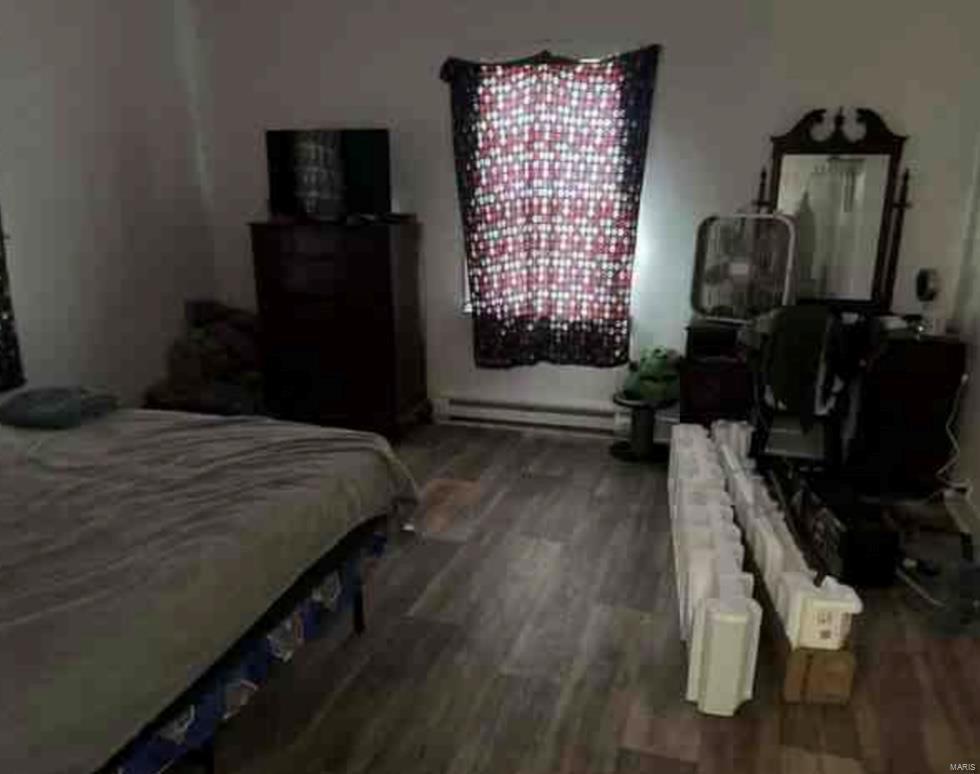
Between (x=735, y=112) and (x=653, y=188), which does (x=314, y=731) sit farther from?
(x=735, y=112)

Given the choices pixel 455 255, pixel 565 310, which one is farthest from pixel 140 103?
pixel 565 310

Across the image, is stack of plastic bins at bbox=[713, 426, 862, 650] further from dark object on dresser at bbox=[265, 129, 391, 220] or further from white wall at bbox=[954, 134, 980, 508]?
dark object on dresser at bbox=[265, 129, 391, 220]

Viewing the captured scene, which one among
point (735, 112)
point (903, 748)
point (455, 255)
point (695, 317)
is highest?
point (735, 112)

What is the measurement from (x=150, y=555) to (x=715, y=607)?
1.37 m

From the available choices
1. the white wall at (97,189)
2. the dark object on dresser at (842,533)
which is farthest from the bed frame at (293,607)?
the white wall at (97,189)

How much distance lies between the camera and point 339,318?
3889 millimetres

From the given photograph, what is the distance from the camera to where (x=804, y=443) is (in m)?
3.72

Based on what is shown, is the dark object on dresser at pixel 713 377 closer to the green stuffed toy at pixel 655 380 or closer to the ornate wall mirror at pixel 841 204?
the green stuffed toy at pixel 655 380

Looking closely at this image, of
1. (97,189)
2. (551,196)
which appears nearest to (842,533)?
(551,196)

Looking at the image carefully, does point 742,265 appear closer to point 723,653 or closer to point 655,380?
point 655,380

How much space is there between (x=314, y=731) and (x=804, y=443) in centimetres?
284

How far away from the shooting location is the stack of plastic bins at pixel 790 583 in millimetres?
1934

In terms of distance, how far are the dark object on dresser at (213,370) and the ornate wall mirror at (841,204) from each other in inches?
114

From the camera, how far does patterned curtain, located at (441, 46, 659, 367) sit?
12.0 ft
